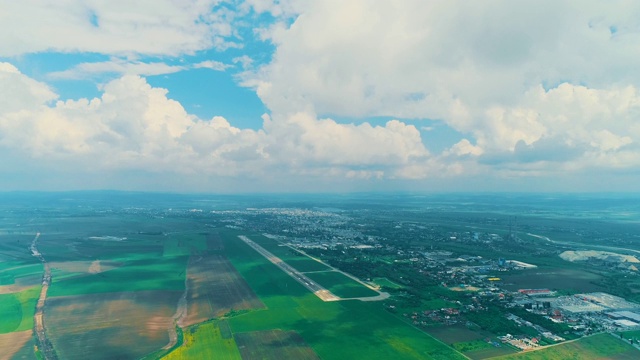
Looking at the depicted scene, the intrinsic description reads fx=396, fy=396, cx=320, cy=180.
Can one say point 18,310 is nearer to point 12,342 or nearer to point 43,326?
point 43,326

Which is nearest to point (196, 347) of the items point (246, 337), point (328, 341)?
point (246, 337)

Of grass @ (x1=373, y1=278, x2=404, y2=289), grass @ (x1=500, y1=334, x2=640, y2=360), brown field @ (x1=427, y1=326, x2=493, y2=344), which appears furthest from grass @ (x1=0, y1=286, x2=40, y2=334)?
grass @ (x1=500, y1=334, x2=640, y2=360)

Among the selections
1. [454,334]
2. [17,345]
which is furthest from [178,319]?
[454,334]

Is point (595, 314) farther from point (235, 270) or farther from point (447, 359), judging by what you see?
point (235, 270)

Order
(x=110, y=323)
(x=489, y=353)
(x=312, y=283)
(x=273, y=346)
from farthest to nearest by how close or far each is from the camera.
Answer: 1. (x=312, y=283)
2. (x=110, y=323)
3. (x=273, y=346)
4. (x=489, y=353)

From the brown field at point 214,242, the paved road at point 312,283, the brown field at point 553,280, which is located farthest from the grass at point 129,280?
the brown field at point 553,280

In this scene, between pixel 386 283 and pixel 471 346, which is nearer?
pixel 471 346

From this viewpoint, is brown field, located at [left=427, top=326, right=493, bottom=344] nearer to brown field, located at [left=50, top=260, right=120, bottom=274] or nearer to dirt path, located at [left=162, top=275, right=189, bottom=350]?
dirt path, located at [left=162, top=275, right=189, bottom=350]
